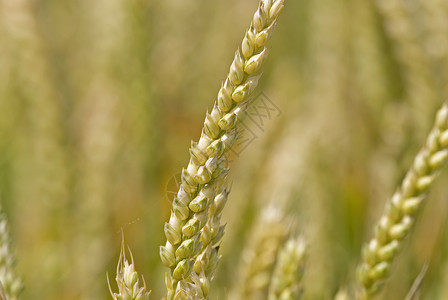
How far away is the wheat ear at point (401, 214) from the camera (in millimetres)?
567

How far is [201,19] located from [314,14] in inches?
24.6

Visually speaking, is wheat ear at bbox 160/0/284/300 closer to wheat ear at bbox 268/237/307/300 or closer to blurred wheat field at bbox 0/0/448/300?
wheat ear at bbox 268/237/307/300

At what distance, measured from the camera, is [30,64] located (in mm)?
1185

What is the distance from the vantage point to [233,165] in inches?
59.4

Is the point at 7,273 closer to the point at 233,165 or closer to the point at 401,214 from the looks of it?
the point at 401,214

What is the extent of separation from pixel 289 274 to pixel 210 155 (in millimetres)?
259

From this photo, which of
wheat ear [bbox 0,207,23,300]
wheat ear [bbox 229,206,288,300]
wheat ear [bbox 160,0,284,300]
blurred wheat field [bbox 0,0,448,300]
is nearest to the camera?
wheat ear [bbox 160,0,284,300]

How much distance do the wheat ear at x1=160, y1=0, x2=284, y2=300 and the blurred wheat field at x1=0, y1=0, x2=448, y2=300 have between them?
404 millimetres

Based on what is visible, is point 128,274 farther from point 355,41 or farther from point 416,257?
point 355,41

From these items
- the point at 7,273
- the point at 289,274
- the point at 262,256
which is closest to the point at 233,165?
the point at 262,256

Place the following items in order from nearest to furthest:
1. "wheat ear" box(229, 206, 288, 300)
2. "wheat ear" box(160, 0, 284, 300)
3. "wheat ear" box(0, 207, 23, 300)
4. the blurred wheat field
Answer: "wheat ear" box(160, 0, 284, 300) < "wheat ear" box(0, 207, 23, 300) < "wheat ear" box(229, 206, 288, 300) < the blurred wheat field

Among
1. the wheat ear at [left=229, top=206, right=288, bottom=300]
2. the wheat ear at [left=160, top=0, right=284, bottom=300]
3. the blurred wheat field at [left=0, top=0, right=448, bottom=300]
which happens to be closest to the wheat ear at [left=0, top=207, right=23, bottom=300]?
the wheat ear at [left=160, top=0, right=284, bottom=300]

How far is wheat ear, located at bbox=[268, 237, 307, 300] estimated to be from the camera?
63cm

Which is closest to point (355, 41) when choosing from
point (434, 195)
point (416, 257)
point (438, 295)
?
point (434, 195)
